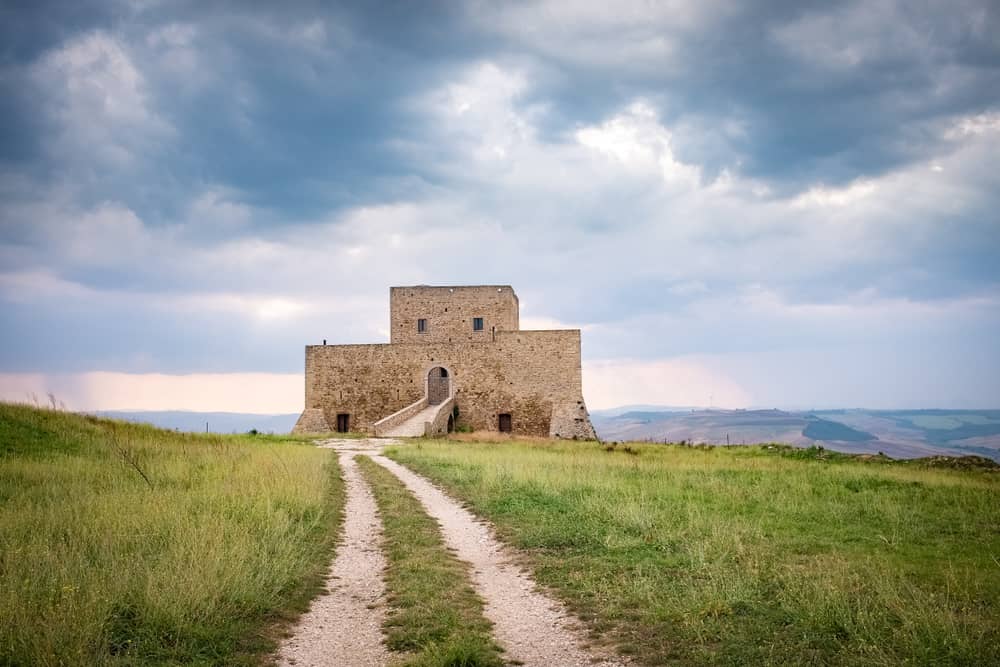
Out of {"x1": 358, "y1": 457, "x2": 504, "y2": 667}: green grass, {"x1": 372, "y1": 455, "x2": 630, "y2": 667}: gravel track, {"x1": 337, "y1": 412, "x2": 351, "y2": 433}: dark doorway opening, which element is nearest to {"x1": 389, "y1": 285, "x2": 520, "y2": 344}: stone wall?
{"x1": 337, "y1": 412, "x2": 351, "y2": 433}: dark doorway opening

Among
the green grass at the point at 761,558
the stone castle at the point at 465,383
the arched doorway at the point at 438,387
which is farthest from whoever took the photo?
the arched doorway at the point at 438,387

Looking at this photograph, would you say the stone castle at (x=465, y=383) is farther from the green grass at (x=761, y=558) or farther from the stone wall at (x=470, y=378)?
the green grass at (x=761, y=558)

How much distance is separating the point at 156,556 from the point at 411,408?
29.0 metres

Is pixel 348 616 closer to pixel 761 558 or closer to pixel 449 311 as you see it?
pixel 761 558

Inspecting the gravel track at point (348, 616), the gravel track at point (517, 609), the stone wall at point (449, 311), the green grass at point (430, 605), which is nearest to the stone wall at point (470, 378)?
the stone wall at point (449, 311)

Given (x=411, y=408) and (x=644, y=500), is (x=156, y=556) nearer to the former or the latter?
(x=644, y=500)

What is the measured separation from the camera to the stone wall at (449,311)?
43875mm

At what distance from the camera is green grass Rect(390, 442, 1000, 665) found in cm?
576

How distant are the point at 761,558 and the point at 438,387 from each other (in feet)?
132

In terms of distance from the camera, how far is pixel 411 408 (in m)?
36.9

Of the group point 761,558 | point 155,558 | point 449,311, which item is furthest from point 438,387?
point 761,558

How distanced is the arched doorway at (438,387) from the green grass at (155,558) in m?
30.8

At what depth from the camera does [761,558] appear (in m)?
8.46

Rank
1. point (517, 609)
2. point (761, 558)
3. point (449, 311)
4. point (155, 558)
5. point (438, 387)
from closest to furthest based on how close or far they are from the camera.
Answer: point (517, 609)
point (155, 558)
point (761, 558)
point (449, 311)
point (438, 387)
